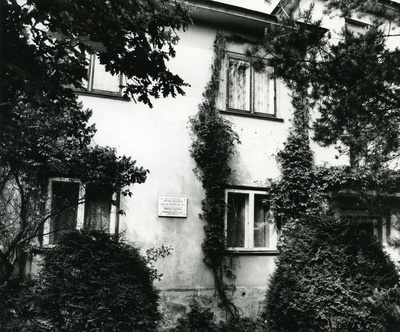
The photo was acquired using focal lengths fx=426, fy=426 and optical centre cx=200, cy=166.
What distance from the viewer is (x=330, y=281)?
6.80 m

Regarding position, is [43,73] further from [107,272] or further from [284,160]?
[284,160]

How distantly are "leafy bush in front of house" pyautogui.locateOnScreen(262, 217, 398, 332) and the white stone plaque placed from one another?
2.59 m

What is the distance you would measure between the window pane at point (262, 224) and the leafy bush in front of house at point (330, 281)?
2.68m

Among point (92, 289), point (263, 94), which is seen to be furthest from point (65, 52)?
point (263, 94)

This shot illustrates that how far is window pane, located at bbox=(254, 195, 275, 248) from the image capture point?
33.3 feet

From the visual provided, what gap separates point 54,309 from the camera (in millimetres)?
5527

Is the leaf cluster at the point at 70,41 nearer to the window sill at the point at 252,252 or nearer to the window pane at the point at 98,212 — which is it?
the window pane at the point at 98,212

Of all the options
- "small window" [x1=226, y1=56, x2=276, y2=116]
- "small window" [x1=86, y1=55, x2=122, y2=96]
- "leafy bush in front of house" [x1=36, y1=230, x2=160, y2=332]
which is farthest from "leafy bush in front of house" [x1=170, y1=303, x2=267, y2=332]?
"small window" [x1=86, y1=55, x2=122, y2=96]

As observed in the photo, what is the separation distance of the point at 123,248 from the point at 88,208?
2643 mm

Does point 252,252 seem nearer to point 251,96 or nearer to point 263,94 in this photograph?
point 251,96

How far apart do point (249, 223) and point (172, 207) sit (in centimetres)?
197

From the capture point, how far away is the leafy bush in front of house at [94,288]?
5527 millimetres

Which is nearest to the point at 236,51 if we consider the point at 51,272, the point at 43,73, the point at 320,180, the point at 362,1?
the point at 320,180

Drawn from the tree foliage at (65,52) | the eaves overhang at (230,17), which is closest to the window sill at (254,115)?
the eaves overhang at (230,17)
